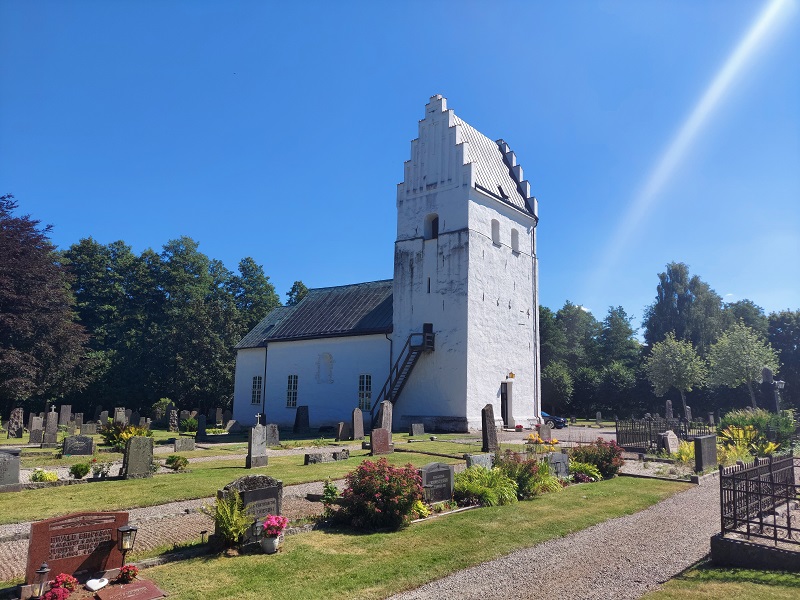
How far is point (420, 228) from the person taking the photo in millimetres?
Result: 33188

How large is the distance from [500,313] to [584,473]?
1827cm

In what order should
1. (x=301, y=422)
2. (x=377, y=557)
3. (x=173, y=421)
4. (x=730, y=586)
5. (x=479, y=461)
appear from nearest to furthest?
(x=730, y=586), (x=377, y=557), (x=479, y=461), (x=301, y=422), (x=173, y=421)

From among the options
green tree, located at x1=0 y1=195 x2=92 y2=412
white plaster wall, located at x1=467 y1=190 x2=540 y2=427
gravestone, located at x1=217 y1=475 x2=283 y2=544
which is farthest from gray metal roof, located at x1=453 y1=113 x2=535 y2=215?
green tree, located at x1=0 y1=195 x2=92 y2=412

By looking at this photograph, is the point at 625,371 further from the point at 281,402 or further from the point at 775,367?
the point at 281,402

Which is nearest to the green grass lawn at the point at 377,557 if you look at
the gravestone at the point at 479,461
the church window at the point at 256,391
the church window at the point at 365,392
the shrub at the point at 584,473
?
the gravestone at the point at 479,461

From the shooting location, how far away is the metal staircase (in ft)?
101

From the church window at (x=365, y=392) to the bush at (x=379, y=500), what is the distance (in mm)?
23350

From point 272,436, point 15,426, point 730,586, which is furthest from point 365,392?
point 730,586

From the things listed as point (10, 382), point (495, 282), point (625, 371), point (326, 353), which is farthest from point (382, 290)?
point (625, 371)

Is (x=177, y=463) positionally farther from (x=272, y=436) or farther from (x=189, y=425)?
(x=189, y=425)

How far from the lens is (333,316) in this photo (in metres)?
37.4

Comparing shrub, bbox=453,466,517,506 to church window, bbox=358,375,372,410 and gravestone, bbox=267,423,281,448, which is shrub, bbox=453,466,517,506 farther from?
church window, bbox=358,375,372,410

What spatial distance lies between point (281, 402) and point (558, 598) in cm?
3240

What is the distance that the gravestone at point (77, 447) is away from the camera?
18625mm
